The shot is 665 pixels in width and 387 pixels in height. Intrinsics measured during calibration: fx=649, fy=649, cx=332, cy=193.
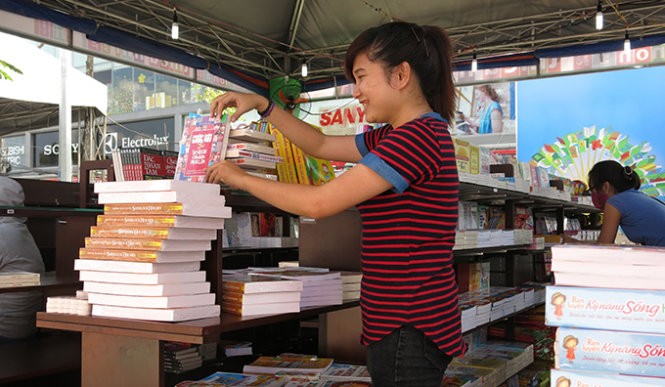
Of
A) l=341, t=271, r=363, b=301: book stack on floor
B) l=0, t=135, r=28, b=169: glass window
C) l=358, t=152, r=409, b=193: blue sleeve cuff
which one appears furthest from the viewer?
l=0, t=135, r=28, b=169: glass window

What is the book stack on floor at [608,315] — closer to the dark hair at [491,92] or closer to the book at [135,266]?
the book at [135,266]

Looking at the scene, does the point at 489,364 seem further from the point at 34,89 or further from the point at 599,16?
the point at 34,89

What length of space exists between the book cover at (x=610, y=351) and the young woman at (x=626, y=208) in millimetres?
3178

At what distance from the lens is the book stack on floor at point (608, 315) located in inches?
49.4

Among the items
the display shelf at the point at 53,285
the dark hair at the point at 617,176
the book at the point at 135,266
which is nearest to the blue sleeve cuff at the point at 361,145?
the book at the point at 135,266

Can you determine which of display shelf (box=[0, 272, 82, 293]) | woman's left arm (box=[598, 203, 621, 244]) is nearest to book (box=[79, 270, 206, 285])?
display shelf (box=[0, 272, 82, 293])

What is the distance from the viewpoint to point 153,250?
1660 mm

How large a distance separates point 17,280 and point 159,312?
192 cm

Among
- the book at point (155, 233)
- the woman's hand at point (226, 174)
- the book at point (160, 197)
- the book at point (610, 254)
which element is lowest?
the book at point (610, 254)

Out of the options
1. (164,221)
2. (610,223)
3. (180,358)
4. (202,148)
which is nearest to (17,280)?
(180,358)

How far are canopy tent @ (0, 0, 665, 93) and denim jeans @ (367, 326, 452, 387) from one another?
5617mm

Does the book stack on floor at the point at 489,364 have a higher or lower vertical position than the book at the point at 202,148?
lower

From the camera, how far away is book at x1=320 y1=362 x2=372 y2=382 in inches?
89.7

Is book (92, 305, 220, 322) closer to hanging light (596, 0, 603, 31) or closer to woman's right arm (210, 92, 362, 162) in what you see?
woman's right arm (210, 92, 362, 162)
